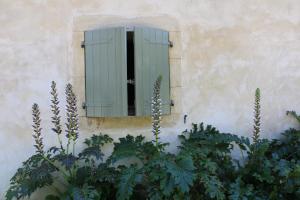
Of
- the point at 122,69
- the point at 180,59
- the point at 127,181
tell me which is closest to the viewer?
the point at 127,181

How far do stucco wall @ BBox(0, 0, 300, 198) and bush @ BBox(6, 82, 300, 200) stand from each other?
0.36 meters

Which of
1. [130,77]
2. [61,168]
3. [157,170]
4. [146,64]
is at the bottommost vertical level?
[61,168]

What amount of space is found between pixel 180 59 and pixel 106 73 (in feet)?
3.12

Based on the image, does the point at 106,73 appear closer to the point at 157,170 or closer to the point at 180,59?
the point at 180,59

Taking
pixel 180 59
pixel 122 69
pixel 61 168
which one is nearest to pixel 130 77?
pixel 122 69

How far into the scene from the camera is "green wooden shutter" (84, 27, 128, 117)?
414 cm

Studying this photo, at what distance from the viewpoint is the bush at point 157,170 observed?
3.57 metres

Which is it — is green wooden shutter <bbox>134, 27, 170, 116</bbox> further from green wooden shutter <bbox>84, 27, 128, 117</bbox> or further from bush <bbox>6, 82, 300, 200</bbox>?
bush <bbox>6, 82, 300, 200</bbox>

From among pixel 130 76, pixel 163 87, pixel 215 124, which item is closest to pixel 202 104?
pixel 215 124

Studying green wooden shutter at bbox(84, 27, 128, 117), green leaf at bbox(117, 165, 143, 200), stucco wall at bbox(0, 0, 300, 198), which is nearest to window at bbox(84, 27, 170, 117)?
green wooden shutter at bbox(84, 27, 128, 117)

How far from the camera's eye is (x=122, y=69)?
414cm

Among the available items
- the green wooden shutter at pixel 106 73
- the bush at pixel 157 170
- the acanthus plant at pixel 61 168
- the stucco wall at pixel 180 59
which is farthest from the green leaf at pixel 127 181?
the stucco wall at pixel 180 59

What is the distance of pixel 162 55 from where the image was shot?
4320 millimetres

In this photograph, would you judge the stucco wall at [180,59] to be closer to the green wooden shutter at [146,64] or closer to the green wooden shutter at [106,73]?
the green wooden shutter at [106,73]
